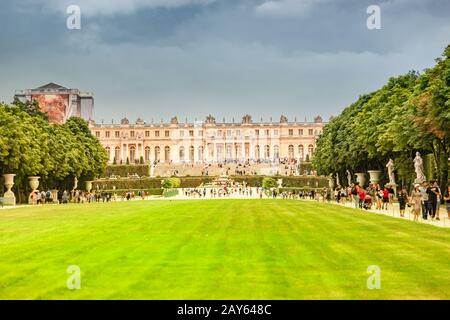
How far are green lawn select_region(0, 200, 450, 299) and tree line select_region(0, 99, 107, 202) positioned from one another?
102ft

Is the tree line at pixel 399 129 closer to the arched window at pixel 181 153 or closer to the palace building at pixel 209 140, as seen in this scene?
the palace building at pixel 209 140

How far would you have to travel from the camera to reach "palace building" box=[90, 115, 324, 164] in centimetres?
17588

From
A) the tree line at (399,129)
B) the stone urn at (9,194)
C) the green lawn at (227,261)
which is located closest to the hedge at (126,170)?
the tree line at (399,129)

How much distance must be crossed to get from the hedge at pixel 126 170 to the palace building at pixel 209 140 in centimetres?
3583

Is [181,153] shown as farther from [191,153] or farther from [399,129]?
[399,129]

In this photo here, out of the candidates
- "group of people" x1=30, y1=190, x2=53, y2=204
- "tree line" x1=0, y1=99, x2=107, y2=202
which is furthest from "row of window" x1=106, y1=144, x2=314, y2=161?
"group of people" x1=30, y1=190, x2=53, y2=204

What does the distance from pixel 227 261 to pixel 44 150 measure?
157 feet

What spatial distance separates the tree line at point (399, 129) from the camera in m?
34.8

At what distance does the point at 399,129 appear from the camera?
43469mm

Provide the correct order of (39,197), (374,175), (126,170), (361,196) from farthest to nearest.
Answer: (126,170) < (374,175) < (39,197) < (361,196)

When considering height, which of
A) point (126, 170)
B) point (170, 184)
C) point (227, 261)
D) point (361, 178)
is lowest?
point (227, 261)

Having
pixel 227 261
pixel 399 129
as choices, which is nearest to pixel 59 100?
pixel 399 129
